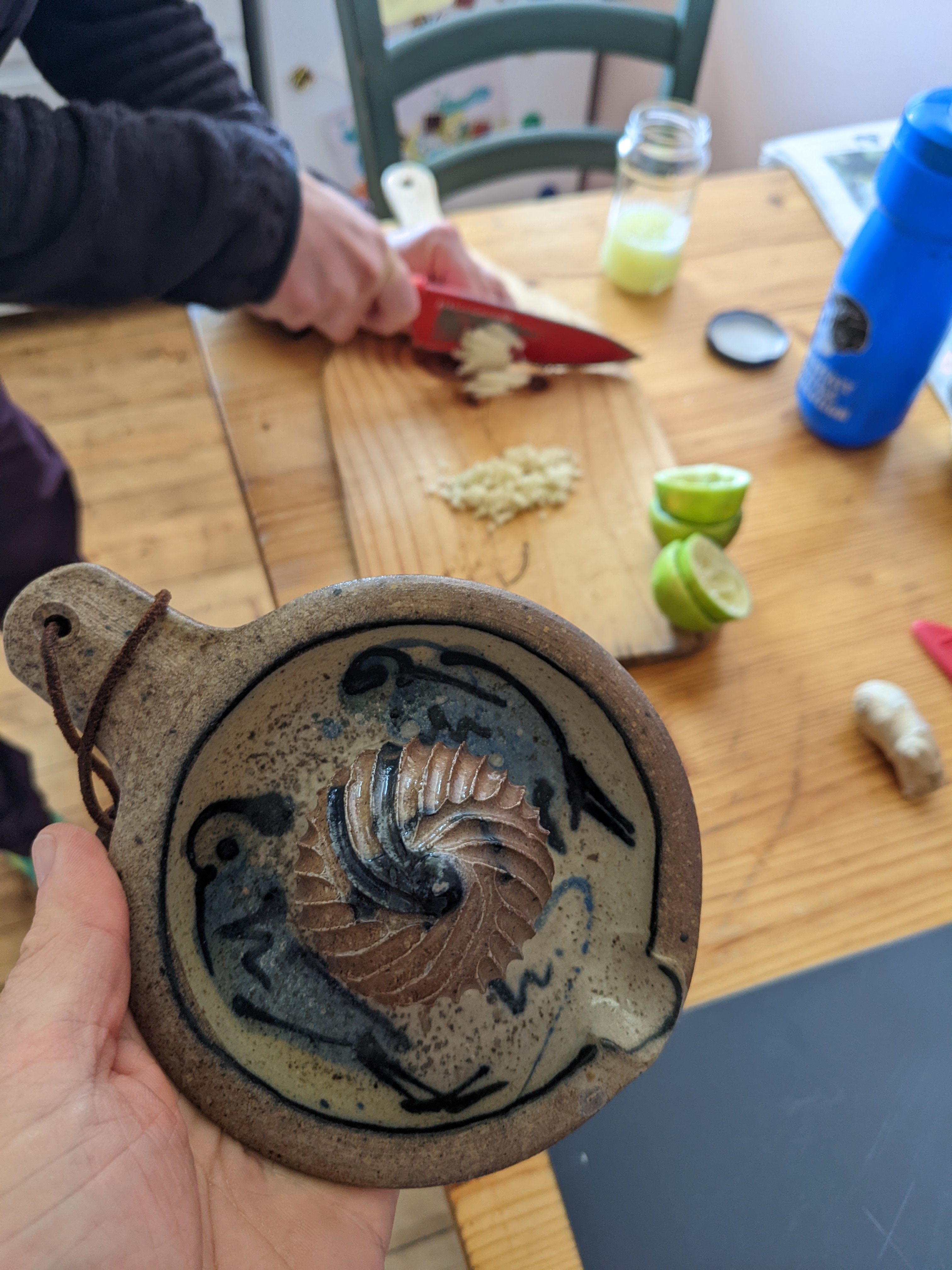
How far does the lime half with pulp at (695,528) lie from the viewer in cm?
91

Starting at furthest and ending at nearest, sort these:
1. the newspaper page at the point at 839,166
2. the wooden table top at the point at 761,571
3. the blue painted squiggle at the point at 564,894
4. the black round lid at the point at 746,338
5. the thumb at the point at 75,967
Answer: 1. the newspaper page at the point at 839,166
2. the black round lid at the point at 746,338
3. the wooden table top at the point at 761,571
4. the blue painted squiggle at the point at 564,894
5. the thumb at the point at 75,967

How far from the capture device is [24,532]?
853mm

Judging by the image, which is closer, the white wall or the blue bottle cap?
the blue bottle cap

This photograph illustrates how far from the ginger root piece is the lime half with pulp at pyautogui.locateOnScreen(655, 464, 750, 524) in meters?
0.23

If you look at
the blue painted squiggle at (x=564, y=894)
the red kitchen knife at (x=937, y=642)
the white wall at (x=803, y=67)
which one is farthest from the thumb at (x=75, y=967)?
the white wall at (x=803, y=67)

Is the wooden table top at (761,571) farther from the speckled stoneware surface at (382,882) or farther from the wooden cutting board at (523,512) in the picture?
the speckled stoneware surface at (382,882)

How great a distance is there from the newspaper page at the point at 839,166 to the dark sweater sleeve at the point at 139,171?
0.84 metres

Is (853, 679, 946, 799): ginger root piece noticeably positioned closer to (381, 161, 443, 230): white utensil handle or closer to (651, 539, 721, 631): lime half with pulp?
(651, 539, 721, 631): lime half with pulp

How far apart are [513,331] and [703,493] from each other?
0.34m

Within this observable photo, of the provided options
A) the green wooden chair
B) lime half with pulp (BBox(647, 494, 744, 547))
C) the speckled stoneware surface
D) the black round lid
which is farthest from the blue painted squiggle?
the green wooden chair

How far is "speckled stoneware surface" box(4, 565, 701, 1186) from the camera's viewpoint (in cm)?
52

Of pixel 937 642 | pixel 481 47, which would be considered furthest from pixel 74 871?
pixel 481 47

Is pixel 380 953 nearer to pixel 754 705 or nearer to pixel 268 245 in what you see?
pixel 754 705

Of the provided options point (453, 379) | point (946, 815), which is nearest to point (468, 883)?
point (946, 815)
